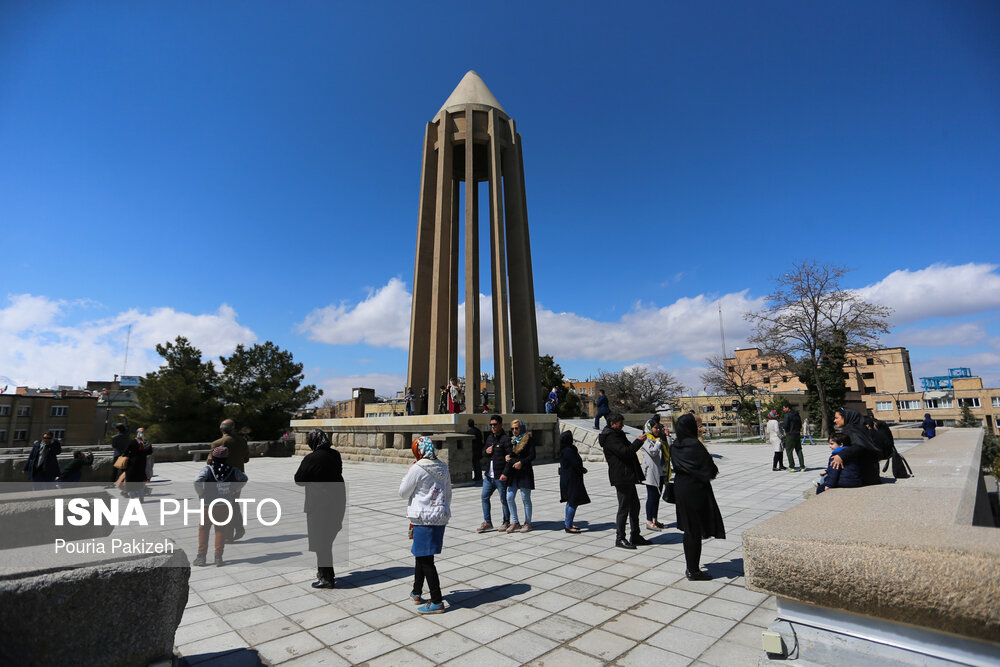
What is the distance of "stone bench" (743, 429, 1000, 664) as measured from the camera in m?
1.48

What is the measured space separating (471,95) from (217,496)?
21294 mm

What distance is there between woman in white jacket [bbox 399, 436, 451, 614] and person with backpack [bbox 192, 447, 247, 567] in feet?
9.47

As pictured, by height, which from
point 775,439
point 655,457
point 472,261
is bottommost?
point 775,439

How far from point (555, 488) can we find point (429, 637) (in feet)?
26.4

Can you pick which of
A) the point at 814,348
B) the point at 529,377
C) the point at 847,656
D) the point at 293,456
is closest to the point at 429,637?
the point at 847,656

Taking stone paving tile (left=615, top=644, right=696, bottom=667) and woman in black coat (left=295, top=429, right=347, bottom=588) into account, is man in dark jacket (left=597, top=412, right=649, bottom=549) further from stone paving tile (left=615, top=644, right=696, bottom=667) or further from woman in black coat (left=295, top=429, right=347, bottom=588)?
woman in black coat (left=295, top=429, right=347, bottom=588)

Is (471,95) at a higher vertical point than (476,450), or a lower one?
higher

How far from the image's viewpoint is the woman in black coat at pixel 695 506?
481 centimetres

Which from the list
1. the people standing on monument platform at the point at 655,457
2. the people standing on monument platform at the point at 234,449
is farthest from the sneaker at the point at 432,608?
the people standing on monument platform at the point at 655,457

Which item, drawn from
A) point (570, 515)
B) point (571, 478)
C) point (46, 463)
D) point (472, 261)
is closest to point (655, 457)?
point (571, 478)

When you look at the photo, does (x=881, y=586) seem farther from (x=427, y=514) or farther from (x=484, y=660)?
(x=427, y=514)

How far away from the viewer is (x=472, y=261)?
21109 mm

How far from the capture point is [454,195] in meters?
25.1

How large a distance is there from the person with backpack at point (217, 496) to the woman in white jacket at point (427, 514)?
289 cm
